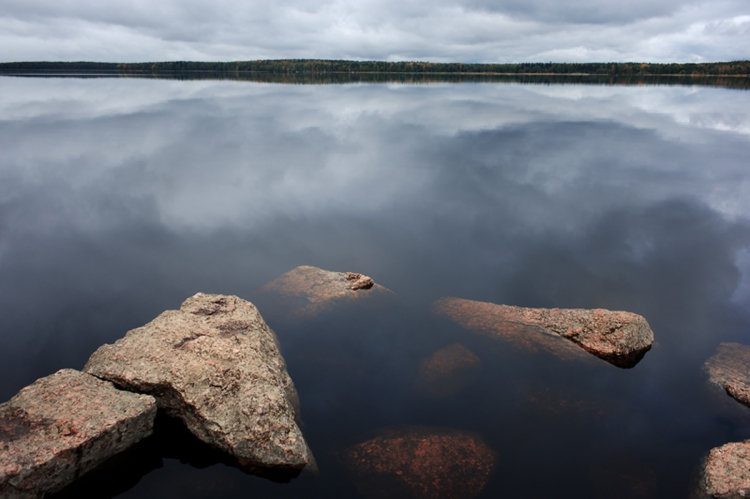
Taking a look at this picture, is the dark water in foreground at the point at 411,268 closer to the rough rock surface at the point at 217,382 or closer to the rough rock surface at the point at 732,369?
the rough rock surface at the point at 732,369

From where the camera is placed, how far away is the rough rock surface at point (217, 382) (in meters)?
6.81

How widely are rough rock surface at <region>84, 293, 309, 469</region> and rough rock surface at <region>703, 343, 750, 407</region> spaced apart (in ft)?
31.0

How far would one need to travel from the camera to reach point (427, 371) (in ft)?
31.7

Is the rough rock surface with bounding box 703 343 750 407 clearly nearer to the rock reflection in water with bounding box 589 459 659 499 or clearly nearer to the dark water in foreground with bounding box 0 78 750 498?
the dark water in foreground with bounding box 0 78 750 498

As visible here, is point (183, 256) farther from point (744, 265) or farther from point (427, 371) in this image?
point (744, 265)

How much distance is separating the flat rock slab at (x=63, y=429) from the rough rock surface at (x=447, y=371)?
18.3 feet

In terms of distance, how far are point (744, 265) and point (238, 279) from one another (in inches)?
753

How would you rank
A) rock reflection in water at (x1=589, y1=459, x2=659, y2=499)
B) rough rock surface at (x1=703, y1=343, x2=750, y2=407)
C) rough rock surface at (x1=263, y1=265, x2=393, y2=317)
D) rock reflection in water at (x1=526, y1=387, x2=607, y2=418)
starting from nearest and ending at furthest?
rock reflection in water at (x1=589, y1=459, x2=659, y2=499) → rock reflection in water at (x1=526, y1=387, x2=607, y2=418) → rough rock surface at (x1=703, y1=343, x2=750, y2=407) → rough rock surface at (x1=263, y1=265, x2=393, y2=317)

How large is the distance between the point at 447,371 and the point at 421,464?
2.85 m

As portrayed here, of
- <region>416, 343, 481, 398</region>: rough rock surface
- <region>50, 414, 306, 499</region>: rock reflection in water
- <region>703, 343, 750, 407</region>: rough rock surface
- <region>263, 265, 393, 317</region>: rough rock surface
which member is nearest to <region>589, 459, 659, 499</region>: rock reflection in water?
<region>416, 343, 481, 398</region>: rough rock surface

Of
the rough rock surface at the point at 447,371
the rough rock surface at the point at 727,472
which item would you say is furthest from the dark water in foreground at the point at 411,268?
the rough rock surface at the point at 727,472

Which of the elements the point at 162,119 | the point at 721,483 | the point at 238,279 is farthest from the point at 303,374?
the point at 162,119

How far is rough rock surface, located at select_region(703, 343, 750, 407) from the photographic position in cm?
894

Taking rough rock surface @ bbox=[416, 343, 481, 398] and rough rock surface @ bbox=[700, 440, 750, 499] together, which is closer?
rough rock surface @ bbox=[700, 440, 750, 499]
